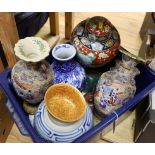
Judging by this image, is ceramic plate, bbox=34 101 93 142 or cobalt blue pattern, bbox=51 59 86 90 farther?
cobalt blue pattern, bbox=51 59 86 90

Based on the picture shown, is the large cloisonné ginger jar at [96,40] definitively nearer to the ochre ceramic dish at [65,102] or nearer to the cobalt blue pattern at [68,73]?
the cobalt blue pattern at [68,73]

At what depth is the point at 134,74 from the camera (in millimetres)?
798

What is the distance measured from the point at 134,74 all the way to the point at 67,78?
0.21 m

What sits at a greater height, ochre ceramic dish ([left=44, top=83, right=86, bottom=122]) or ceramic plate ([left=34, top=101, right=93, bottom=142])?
ochre ceramic dish ([left=44, top=83, right=86, bottom=122])

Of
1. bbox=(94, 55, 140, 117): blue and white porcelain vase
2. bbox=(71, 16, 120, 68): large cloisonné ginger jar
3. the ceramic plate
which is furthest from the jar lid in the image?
the ceramic plate

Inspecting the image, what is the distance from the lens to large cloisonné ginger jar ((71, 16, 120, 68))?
77 centimetres

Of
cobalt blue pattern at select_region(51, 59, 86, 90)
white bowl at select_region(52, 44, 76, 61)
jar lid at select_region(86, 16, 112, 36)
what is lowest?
cobalt blue pattern at select_region(51, 59, 86, 90)

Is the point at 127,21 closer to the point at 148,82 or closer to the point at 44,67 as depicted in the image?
the point at 148,82

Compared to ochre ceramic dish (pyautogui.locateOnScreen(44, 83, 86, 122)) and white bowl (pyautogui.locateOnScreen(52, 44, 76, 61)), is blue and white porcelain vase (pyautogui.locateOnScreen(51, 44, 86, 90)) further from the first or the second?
A: ochre ceramic dish (pyautogui.locateOnScreen(44, 83, 86, 122))

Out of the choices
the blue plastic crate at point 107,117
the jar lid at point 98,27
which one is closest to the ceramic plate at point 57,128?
the blue plastic crate at point 107,117

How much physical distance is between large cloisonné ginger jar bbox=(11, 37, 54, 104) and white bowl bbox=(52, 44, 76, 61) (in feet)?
0.33

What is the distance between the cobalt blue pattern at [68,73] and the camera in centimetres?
81
